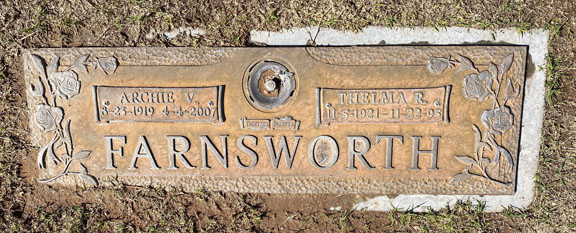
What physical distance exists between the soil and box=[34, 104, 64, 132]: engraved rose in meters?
0.20

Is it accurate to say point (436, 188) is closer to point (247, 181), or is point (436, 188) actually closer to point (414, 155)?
point (414, 155)

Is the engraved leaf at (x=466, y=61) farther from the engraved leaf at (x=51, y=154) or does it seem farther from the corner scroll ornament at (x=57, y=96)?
the engraved leaf at (x=51, y=154)

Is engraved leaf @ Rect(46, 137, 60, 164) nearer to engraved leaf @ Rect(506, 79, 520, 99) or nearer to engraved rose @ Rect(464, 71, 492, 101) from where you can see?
engraved rose @ Rect(464, 71, 492, 101)

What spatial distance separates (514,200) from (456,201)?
0.40 meters

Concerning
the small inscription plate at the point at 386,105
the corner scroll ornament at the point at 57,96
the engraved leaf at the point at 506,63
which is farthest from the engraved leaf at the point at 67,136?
the engraved leaf at the point at 506,63

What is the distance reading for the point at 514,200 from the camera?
245 centimetres

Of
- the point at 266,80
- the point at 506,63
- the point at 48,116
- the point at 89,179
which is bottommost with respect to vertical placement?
the point at 89,179

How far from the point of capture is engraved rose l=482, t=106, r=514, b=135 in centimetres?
228

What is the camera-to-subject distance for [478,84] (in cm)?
226

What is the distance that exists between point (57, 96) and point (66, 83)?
0.11 meters

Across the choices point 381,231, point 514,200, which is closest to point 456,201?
point 514,200

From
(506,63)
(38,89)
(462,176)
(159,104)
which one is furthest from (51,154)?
(506,63)

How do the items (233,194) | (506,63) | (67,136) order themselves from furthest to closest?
(233,194), (67,136), (506,63)

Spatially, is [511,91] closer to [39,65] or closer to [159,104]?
[159,104]
